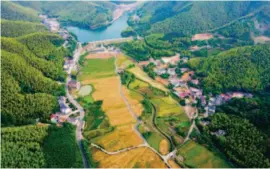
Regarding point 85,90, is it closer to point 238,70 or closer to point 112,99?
point 112,99

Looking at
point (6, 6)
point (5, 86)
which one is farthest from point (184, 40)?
point (6, 6)

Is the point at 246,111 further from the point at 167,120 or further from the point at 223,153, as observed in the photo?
the point at 167,120

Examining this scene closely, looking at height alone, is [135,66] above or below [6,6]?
below

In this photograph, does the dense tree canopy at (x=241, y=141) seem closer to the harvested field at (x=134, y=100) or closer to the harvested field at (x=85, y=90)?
the harvested field at (x=134, y=100)

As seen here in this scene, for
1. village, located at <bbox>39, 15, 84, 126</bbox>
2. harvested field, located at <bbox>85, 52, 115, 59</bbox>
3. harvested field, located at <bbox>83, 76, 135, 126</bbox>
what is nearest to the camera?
village, located at <bbox>39, 15, 84, 126</bbox>

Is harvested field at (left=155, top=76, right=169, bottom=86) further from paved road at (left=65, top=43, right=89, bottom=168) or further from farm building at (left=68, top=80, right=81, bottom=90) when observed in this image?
paved road at (left=65, top=43, right=89, bottom=168)

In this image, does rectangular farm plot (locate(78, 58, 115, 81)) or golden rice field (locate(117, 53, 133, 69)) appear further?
golden rice field (locate(117, 53, 133, 69))

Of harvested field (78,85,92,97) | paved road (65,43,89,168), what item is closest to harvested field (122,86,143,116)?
harvested field (78,85,92,97)
